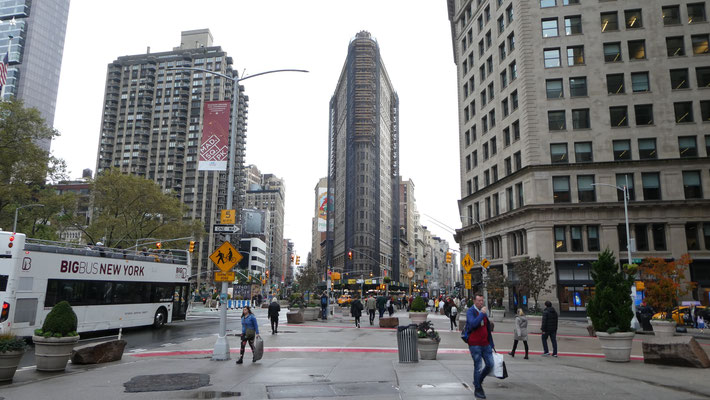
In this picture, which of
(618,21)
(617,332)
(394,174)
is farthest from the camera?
(394,174)

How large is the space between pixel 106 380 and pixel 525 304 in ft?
139

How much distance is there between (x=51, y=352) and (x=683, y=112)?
51.3m

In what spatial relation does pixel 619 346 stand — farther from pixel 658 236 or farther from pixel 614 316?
pixel 658 236

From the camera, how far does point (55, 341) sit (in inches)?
487

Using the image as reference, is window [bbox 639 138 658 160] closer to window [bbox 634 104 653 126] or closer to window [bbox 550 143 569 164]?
window [bbox 634 104 653 126]

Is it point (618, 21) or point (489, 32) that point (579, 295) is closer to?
point (618, 21)

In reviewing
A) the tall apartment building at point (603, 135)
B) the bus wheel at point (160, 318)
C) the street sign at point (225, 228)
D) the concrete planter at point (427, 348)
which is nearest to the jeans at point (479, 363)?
the concrete planter at point (427, 348)

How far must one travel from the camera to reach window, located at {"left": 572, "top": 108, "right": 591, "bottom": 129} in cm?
4494

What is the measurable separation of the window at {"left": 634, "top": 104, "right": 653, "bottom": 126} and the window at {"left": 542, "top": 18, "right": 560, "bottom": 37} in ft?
35.0

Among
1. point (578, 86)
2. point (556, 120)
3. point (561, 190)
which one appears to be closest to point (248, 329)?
point (561, 190)

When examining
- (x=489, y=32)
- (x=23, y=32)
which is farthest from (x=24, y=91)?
(x=489, y=32)

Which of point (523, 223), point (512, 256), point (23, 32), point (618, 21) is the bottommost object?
point (512, 256)

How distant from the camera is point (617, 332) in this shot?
1410 centimetres

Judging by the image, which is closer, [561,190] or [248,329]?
[248,329]
